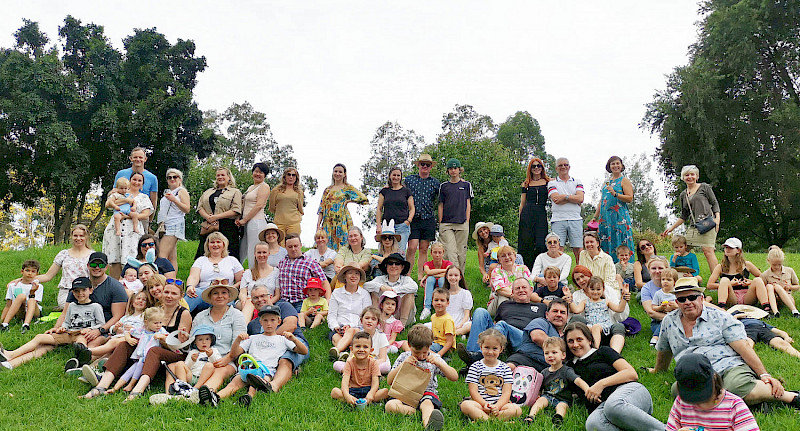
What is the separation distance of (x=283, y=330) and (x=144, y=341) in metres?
1.68

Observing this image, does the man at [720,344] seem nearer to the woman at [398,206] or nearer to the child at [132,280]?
the woman at [398,206]

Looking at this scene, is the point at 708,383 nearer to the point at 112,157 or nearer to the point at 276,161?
the point at 112,157

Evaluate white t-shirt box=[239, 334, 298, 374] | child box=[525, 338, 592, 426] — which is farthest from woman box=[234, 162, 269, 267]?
child box=[525, 338, 592, 426]

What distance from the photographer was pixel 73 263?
902 centimetres

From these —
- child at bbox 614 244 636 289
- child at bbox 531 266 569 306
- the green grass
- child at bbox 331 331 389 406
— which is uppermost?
child at bbox 614 244 636 289

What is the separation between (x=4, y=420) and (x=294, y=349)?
3.03 m

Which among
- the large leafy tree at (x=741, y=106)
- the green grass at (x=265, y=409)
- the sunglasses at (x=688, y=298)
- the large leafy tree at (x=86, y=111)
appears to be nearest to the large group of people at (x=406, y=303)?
the sunglasses at (x=688, y=298)

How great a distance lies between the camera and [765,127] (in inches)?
970

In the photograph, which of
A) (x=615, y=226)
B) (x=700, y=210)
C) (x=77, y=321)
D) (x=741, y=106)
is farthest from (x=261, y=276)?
(x=741, y=106)

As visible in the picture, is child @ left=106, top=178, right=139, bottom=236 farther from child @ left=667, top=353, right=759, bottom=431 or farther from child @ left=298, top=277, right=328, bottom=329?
child @ left=667, top=353, right=759, bottom=431

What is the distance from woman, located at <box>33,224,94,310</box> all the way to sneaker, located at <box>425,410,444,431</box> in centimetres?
655

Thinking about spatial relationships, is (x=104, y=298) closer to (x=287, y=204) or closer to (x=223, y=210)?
(x=223, y=210)

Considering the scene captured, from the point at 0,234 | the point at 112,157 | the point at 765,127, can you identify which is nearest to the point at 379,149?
the point at 112,157

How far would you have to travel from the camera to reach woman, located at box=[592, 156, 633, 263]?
1028cm
